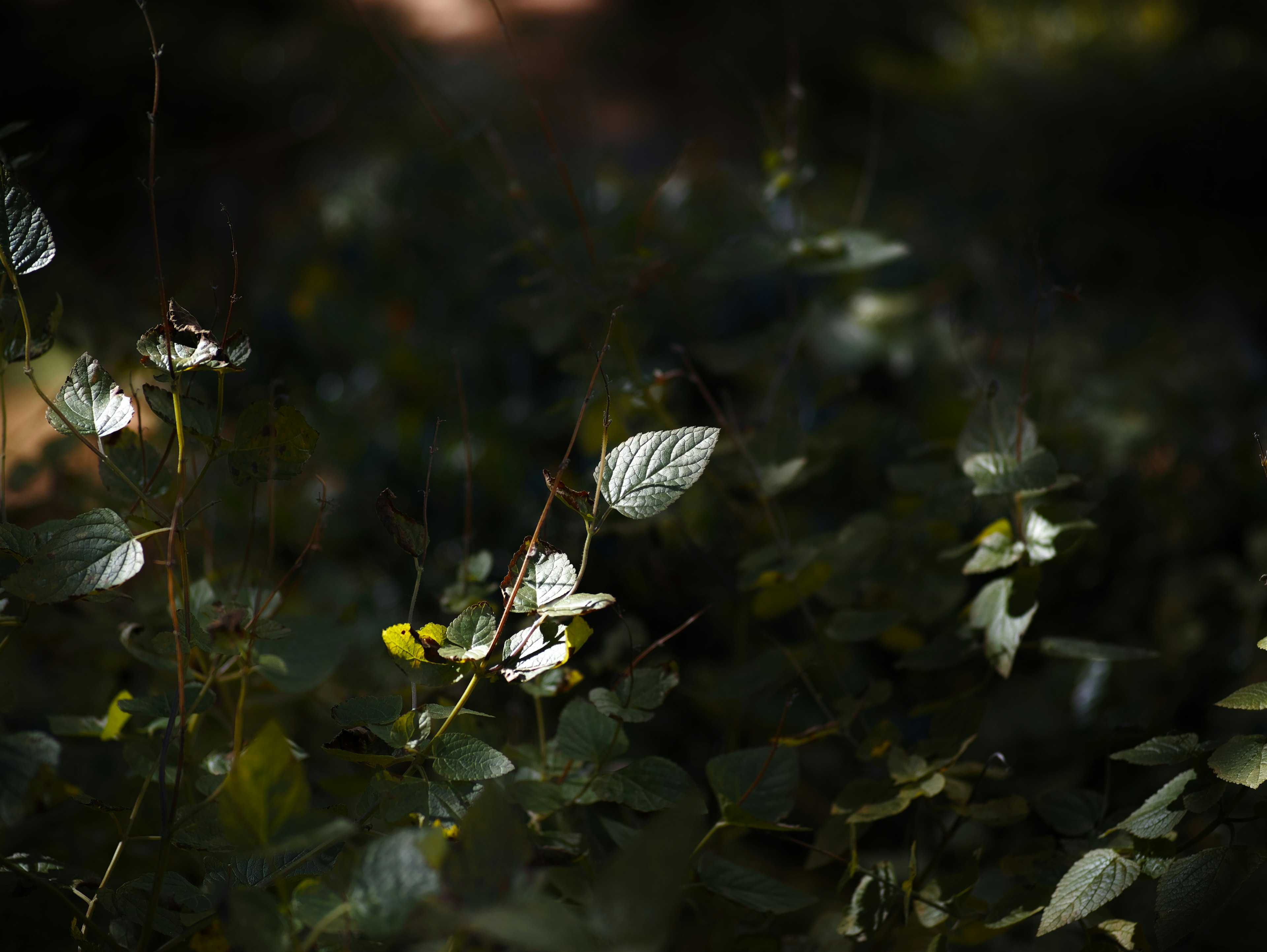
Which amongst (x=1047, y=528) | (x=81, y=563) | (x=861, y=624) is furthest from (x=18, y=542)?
(x=1047, y=528)

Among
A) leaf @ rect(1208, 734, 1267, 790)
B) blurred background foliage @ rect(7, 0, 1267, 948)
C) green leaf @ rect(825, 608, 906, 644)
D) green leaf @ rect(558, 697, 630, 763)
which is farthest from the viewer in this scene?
blurred background foliage @ rect(7, 0, 1267, 948)

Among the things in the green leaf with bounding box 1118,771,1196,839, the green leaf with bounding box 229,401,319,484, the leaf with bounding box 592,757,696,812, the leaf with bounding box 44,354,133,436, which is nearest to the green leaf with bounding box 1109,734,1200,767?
the green leaf with bounding box 1118,771,1196,839

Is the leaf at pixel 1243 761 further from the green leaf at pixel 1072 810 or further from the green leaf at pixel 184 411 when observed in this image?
the green leaf at pixel 184 411

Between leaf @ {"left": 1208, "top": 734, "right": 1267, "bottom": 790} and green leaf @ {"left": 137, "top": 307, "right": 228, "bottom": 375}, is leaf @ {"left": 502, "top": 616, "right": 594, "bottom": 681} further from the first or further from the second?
leaf @ {"left": 1208, "top": 734, "right": 1267, "bottom": 790}

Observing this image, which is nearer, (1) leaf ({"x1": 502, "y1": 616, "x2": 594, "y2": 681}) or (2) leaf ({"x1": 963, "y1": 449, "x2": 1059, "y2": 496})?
(1) leaf ({"x1": 502, "y1": 616, "x2": 594, "y2": 681})

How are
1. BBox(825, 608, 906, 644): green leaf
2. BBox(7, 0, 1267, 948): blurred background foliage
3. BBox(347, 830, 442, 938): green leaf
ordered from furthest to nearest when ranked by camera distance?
BBox(7, 0, 1267, 948): blurred background foliage
BBox(825, 608, 906, 644): green leaf
BBox(347, 830, 442, 938): green leaf

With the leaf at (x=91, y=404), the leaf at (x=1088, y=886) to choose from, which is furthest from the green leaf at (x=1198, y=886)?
the leaf at (x=91, y=404)

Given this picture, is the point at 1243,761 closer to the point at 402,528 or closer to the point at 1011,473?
the point at 1011,473
